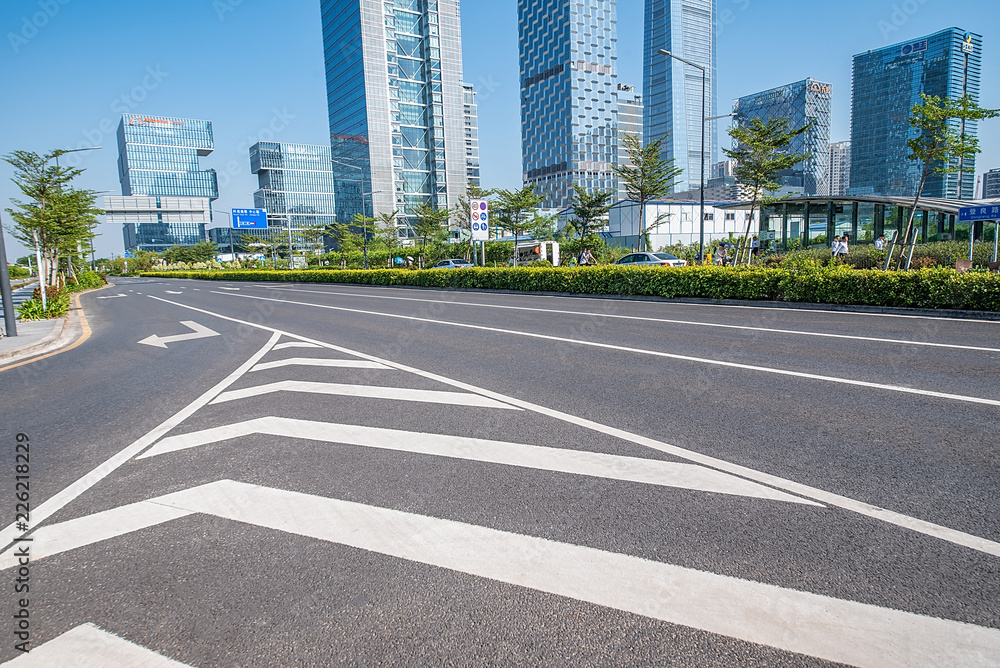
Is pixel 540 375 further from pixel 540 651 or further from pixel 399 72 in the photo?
pixel 399 72

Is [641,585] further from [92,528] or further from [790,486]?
[92,528]

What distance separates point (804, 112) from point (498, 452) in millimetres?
179183

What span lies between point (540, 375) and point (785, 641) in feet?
15.5

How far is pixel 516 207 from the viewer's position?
38.9m

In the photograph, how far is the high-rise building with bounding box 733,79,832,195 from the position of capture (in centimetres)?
12079

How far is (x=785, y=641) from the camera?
2133 millimetres

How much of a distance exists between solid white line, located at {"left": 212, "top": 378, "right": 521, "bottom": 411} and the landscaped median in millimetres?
11124

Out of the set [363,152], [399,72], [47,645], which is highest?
[399,72]

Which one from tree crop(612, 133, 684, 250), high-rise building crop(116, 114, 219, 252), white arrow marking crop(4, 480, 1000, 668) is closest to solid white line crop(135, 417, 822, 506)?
white arrow marking crop(4, 480, 1000, 668)

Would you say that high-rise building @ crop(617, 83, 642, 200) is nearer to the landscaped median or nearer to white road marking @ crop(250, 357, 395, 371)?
the landscaped median

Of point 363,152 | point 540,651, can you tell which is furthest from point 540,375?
point 363,152

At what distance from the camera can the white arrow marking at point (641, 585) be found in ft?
6.89

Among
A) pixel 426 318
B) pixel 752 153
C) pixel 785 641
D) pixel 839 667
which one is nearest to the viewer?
pixel 839 667

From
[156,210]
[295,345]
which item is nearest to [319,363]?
[295,345]
